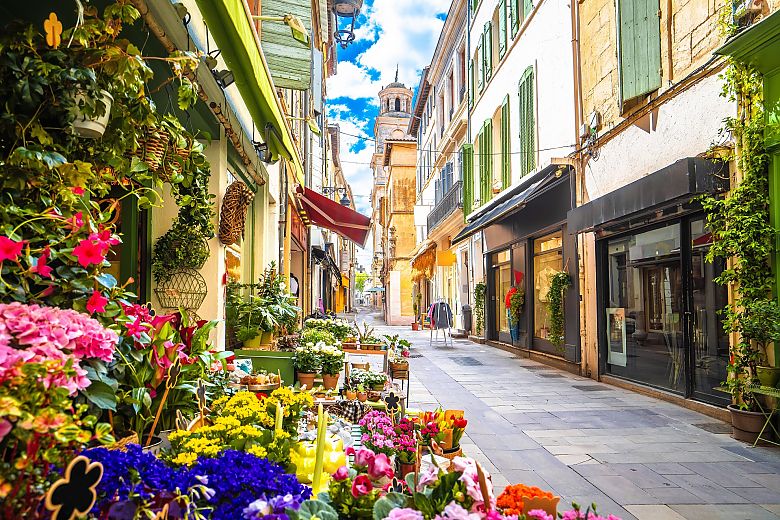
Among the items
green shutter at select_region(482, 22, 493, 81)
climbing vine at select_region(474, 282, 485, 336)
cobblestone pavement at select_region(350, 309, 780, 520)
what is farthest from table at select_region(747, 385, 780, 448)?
green shutter at select_region(482, 22, 493, 81)

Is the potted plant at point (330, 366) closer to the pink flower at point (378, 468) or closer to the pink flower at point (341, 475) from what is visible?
the pink flower at point (378, 468)

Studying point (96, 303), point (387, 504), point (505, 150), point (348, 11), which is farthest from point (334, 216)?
point (387, 504)

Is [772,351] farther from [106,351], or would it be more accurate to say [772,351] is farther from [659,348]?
[106,351]

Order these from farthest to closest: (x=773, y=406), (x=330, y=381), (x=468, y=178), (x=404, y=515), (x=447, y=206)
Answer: (x=447, y=206) → (x=468, y=178) → (x=773, y=406) → (x=330, y=381) → (x=404, y=515)

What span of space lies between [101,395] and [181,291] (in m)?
3.24

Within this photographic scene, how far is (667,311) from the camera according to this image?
7801mm

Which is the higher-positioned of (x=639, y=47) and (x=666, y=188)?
(x=639, y=47)

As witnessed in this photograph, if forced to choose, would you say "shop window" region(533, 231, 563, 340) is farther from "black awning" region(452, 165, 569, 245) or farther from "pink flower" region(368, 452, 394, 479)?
"pink flower" region(368, 452, 394, 479)

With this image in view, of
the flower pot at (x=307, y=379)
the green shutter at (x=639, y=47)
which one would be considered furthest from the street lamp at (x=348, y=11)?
the flower pot at (x=307, y=379)

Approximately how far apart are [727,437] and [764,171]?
2682 mm

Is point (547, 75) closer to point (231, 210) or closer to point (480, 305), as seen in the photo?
point (480, 305)

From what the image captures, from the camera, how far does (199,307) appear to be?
A: 506 cm

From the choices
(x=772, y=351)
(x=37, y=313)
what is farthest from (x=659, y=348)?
(x=37, y=313)

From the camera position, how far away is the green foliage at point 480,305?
1775 centimetres
